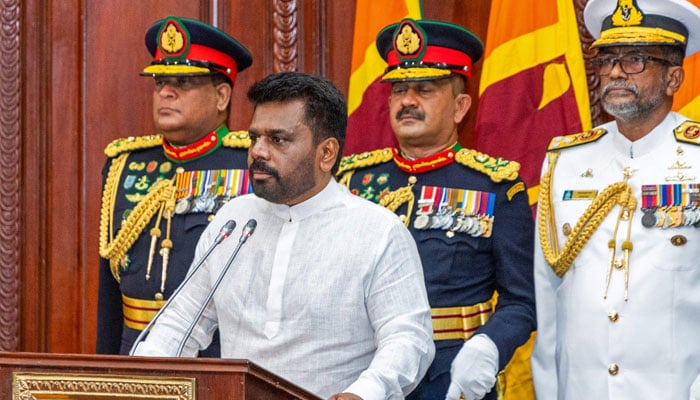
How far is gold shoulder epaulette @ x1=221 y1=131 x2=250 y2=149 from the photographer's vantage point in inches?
153

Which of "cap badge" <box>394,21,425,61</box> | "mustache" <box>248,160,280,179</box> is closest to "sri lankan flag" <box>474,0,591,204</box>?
"cap badge" <box>394,21,425,61</box>

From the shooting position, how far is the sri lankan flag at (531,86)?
13.0 feet

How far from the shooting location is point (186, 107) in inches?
152

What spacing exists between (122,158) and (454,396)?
1436 mm

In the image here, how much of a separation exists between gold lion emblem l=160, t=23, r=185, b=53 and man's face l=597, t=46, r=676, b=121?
1.30 metres

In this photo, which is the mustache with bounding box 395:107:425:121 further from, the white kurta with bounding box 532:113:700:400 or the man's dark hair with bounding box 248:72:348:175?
the man's dark hair with bounding box 248:72:348:175

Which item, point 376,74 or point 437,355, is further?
point 376,74

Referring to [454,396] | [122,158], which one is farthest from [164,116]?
[454,396]

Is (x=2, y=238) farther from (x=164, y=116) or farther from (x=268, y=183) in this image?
(x=268, y=183)

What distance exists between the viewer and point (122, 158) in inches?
159

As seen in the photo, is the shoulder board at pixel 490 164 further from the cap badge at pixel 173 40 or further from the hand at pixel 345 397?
the hand at pixel 345 397

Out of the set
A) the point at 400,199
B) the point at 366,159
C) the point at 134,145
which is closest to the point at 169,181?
the point at 134,145

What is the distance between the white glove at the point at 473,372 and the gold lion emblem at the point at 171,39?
4.44ft

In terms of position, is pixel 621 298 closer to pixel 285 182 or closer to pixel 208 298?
pixel 285 182
